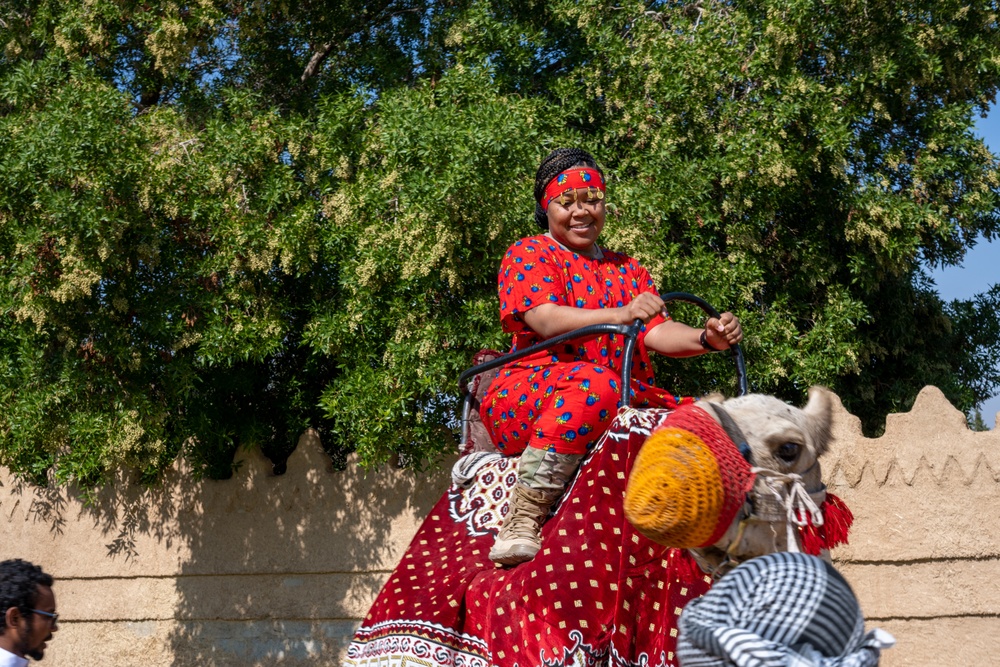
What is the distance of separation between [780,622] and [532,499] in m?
1.59

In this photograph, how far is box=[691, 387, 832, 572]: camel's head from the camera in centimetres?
255

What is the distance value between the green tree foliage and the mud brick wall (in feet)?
1.89

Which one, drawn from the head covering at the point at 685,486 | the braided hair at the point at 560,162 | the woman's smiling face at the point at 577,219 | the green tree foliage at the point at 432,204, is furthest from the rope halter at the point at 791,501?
the green tree foliage at the point at 432,204

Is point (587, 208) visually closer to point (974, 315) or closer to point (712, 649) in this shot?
point (712, 649)

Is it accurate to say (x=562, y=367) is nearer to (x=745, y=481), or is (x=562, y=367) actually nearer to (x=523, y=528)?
(x=523, y=528)

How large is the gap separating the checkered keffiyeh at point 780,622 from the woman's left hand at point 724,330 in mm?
1404

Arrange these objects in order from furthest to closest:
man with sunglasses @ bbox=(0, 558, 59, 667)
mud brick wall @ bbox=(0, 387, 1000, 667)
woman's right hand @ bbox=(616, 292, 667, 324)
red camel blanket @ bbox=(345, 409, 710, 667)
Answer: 1. mud brick wall @ bbox=(0, 387, 1000, 667)
2. man with sunglasses @ bbox=(0, 558, 59, 667)
3. woman's right hand @ bbox=(616, 292, 667, 324)
4. red camel blanket @ bbox=(345, 409, 710, 667)

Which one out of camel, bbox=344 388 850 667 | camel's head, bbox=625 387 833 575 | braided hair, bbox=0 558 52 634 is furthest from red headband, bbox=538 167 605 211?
braided hair, bbox=0 558 52 634

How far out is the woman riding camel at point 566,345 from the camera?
130 inches

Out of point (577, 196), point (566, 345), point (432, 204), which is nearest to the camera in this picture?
point (566, 345)

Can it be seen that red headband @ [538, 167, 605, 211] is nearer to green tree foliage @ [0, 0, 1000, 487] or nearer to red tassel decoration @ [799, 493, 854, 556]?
red tassel decoration @ [799, 493, 854, 556]

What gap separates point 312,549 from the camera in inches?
344

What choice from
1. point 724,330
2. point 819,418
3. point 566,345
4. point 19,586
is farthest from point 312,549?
point 819,418

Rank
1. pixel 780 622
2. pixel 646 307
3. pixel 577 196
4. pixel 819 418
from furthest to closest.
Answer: pixel 577 196
pixel 646 307
pixel 819 418
pixel 780 622
